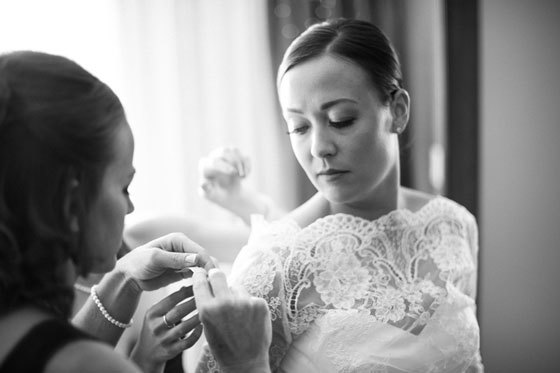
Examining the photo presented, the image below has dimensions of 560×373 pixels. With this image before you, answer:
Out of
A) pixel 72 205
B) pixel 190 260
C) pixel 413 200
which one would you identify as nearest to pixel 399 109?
pixel 413 200

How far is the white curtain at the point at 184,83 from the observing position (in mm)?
2602

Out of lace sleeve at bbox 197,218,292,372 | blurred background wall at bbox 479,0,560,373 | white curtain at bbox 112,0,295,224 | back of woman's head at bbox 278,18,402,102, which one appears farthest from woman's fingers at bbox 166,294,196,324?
blurred background wall at bbox 479,0,560,373

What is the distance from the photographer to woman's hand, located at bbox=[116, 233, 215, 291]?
1.15m

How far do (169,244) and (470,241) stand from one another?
908mm

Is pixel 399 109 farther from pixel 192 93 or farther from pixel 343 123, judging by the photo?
pixel 192 93

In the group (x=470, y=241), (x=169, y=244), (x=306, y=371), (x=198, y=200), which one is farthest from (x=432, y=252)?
(x=198, y=200)

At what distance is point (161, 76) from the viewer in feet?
9.13

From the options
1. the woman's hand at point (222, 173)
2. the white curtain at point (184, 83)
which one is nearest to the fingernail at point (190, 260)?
the woman's hand at point (222, 173)

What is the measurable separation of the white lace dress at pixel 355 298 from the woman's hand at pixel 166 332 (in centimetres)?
8

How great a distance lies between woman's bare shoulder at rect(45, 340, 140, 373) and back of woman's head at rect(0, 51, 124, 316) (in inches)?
4.6

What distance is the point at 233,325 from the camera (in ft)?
3.38

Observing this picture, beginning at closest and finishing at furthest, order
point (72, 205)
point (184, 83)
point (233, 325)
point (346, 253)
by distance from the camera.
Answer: point (72, 205) < point (233, 325) < point (346, 253) < point (184, 83)

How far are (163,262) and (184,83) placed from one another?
1.81 meters

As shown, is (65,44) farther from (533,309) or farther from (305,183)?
(533,309)
